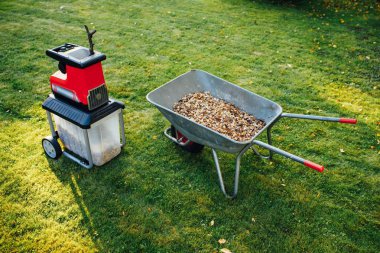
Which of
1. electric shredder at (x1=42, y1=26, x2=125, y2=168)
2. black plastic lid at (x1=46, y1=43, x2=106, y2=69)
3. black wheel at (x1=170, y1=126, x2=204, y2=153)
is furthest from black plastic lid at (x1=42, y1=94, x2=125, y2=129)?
black wheel at (x1=170, y1=126, x2=204, y2=153)

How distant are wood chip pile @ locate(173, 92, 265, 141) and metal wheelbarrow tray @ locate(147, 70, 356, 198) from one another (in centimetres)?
8

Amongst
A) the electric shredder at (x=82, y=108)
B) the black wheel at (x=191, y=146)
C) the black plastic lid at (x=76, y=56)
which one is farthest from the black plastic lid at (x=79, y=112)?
the black wheel at (x=191, y=146)

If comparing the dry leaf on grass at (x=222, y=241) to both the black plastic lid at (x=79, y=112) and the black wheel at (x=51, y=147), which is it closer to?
the black plastic lid at (x=79, y=112)

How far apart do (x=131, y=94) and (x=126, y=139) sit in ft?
3.68

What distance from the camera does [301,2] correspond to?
9.60 meters

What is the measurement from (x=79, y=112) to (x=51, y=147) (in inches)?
31.3

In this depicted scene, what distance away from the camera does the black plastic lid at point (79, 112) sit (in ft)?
12.0

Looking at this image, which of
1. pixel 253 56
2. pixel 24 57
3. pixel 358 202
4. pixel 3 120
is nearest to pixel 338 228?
pixel 358 202

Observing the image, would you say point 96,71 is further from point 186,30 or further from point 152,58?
point 186,30

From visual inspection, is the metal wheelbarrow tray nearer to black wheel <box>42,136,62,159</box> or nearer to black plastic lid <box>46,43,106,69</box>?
black plastic lid <box>46,43,106,69</box>

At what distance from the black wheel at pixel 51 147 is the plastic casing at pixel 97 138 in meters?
0.14

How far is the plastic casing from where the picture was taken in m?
3.93

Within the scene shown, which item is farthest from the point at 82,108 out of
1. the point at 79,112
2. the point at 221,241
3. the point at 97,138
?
the point at 221,241

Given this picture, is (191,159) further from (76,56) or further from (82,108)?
(76,56)
